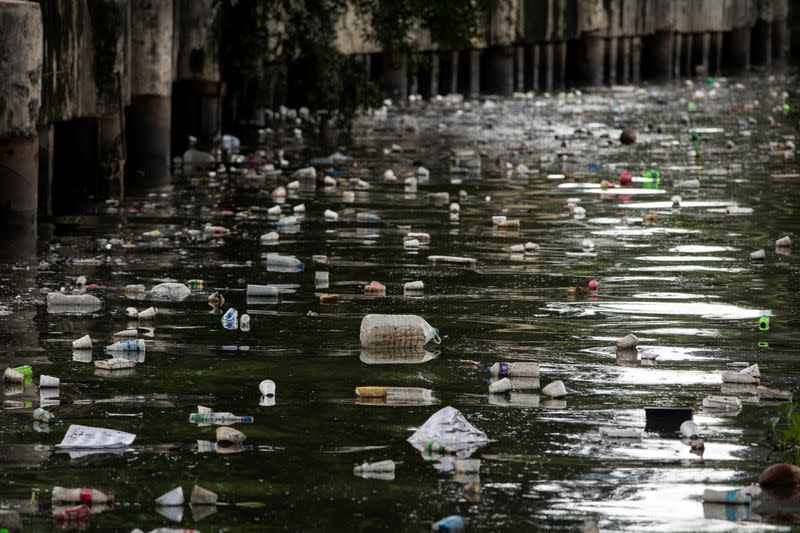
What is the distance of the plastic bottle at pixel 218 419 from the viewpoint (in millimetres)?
6613

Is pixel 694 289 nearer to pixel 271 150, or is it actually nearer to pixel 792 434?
pixel 792 434

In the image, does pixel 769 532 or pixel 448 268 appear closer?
pixel 769 532

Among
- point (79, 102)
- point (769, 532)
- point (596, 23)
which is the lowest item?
point (769, 532)

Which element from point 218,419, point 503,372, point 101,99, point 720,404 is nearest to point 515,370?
point 503,372

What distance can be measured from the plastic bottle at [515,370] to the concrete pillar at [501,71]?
30352mm

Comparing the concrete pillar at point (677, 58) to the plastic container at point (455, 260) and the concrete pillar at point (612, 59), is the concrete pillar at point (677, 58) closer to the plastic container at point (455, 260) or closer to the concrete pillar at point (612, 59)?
the concrete pillar at point (612, 59)

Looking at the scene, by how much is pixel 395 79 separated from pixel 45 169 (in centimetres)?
2036

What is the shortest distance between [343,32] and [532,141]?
557 centimetres

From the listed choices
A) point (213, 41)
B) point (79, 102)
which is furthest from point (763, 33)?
point (79, 102)

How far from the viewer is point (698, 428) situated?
6500mm

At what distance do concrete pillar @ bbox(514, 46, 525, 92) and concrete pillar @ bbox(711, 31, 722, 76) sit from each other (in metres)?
15.1

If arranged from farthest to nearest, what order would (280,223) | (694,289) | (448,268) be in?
(280,223)
(448,268)
(694,289)

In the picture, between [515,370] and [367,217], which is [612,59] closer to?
[367,217]

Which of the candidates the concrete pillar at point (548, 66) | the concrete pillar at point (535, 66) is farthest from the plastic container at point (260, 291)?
the concrete pillar at point (548, 66)
